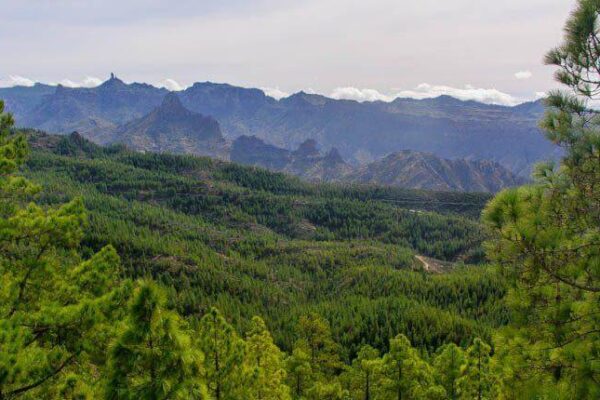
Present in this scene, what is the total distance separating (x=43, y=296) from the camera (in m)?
16.9

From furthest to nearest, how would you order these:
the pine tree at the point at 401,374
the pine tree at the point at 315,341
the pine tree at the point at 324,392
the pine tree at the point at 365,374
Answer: the pine tree at the point at 315,341 < the pine tree at the point at 365,374 < the pine tree at the point at 324,392 < the pine tree at the point at 401,374

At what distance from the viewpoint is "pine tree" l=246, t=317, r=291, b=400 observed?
87.3 ft

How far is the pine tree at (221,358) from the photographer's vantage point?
22859mm

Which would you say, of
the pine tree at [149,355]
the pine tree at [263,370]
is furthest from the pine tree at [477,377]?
the pine tree at [149,355]

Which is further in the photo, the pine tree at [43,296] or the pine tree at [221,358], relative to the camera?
the pine tree at [221,358]

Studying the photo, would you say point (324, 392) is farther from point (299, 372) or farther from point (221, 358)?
point (221, 358)

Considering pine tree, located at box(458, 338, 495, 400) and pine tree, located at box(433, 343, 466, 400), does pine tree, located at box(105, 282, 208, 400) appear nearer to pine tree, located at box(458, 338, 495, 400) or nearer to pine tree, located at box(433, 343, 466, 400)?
pine tree, located at box(458, 338, 495, 400)

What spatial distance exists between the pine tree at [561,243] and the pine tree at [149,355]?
33.4 feet

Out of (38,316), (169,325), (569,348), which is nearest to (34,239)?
(38,316)

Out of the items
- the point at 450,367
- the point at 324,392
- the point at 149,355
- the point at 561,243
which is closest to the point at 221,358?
the point at 149,355

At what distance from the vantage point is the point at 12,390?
1302 cm

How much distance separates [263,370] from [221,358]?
987 cm

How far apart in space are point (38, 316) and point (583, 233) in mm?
17112

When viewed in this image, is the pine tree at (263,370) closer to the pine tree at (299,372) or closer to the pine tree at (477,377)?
the pine tree at (299,372)
